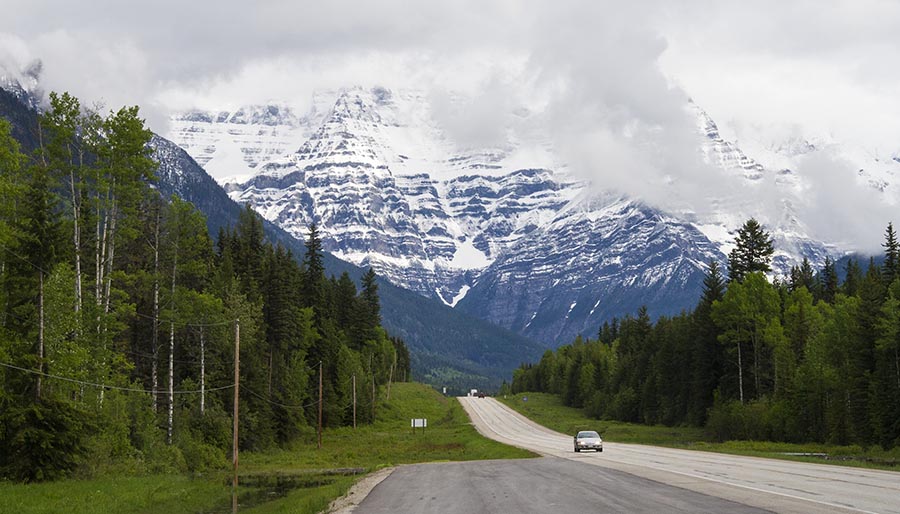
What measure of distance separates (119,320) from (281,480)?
47.3 ft

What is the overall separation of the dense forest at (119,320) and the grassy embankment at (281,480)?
2437mm

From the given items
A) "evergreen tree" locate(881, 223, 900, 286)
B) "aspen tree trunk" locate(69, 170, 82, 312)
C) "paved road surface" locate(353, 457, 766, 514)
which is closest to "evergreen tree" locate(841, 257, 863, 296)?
"evergreen tree" locate(881, 223, 900, 286)

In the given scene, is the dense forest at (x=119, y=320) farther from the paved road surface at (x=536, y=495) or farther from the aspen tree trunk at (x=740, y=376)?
the aspen tree trunk at (x=740, y=376)

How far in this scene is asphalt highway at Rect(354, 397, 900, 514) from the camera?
2841cm

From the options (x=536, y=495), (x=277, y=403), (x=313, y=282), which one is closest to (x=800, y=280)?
(x=313, y=282)

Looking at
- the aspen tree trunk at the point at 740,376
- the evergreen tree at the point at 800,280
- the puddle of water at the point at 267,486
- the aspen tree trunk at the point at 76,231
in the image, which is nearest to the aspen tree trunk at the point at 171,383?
the puddle of water at the point at 267,486

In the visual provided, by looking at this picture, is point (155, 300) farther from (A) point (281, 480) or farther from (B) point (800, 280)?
(B) point (800, 280)

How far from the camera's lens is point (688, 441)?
93.2 m

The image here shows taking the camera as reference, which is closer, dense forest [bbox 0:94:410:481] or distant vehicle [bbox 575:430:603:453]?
dense forest [bbox 0:94:410:481]

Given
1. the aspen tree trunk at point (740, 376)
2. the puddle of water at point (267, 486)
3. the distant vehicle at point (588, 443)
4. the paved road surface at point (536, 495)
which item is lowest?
the puddle of water at point (267, 486)

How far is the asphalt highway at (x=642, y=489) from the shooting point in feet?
93.2

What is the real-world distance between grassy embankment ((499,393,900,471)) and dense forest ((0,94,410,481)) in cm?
3507

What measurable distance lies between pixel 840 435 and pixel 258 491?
4391 centimetres

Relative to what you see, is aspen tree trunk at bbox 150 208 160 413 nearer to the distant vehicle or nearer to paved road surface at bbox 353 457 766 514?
paved road surface at bbox 353 457 766 514
